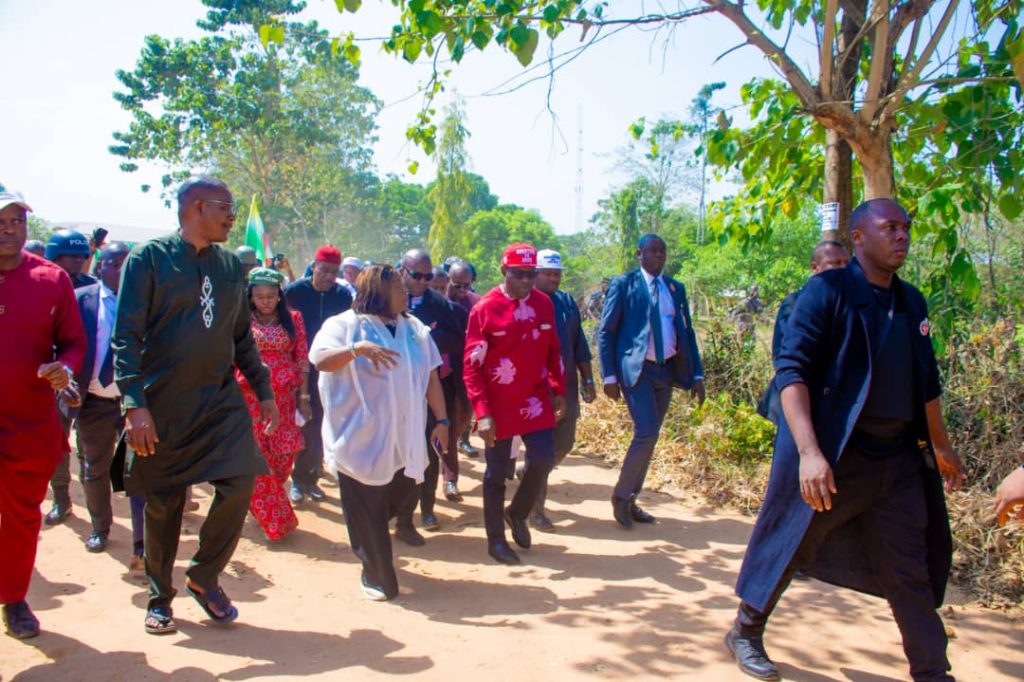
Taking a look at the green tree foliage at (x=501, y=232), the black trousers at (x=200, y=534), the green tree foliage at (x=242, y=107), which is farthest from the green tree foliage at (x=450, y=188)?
the black trousers at (x=200, y=534)

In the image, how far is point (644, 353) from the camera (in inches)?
229

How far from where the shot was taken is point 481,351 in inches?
204

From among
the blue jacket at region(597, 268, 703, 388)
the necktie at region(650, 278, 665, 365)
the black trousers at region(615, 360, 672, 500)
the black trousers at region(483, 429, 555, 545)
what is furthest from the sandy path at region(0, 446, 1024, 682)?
the necktie at region(650, 278, 665, 365)

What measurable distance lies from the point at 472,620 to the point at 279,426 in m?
2.27

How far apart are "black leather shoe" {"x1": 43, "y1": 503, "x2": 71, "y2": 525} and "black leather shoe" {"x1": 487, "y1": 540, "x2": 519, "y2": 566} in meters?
3.23

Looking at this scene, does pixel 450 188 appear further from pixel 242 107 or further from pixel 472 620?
pixel 472 620

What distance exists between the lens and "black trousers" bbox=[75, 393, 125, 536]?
524cm

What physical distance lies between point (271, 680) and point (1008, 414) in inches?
196

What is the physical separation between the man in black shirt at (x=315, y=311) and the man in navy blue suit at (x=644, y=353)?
8.07 feet

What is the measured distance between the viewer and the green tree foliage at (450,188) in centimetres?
3013

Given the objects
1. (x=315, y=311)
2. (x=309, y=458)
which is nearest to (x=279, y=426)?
(x=309, y=458)

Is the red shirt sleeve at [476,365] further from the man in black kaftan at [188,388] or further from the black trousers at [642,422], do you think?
the man in black kaftan at [188,388]

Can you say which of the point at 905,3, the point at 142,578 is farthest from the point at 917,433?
the point at 142,578

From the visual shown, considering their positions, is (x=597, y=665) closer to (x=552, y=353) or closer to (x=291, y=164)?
(x=552, y=353)
